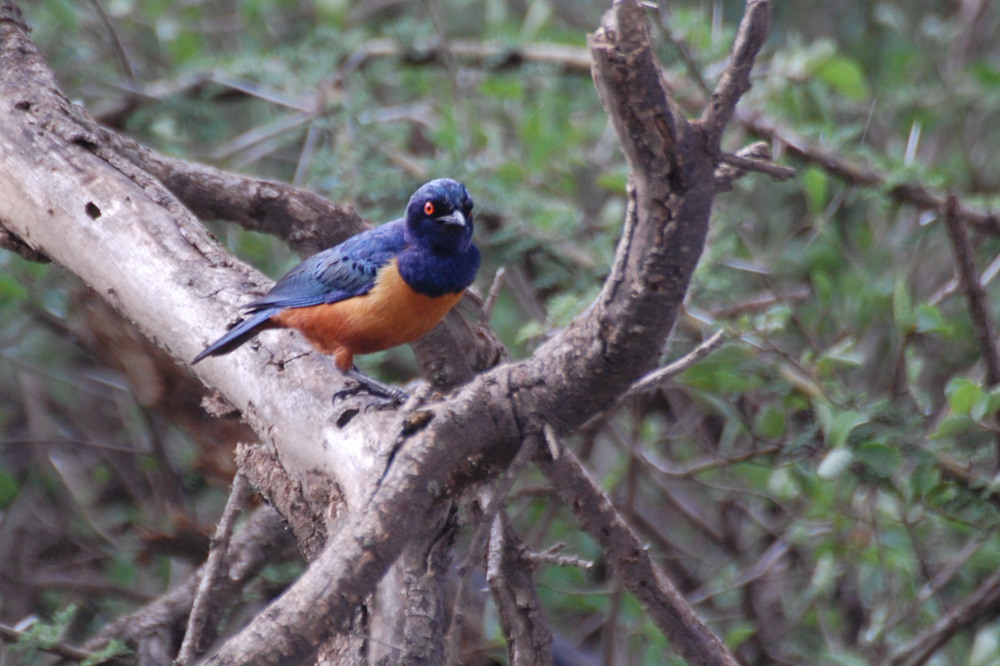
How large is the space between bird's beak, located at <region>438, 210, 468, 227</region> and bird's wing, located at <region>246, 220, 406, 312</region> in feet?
0.67

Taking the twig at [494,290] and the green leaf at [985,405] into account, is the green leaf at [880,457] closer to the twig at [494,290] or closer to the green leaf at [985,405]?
the green leaf at [985,405]

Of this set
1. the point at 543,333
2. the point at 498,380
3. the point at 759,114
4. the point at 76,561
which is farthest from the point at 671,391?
the point at 498,380

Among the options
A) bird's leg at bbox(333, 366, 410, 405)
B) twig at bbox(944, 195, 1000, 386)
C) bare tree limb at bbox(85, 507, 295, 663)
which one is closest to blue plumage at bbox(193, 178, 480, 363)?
bird's leg at bbox(333, 366, 410, 405)

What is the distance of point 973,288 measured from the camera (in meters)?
3.46

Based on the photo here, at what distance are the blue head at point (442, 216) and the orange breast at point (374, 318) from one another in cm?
18

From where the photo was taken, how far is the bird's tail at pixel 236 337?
279cm

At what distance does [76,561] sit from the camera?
15.0 ft

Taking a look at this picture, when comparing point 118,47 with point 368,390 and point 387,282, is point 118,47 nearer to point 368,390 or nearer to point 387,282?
point 387,282

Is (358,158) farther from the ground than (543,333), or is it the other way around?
(358,158)

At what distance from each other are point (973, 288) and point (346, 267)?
2240 mm

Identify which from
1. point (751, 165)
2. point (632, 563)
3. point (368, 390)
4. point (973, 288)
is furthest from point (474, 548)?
point (973, 288)

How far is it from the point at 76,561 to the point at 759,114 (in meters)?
3.90

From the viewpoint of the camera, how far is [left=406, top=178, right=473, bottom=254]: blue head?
342 cm

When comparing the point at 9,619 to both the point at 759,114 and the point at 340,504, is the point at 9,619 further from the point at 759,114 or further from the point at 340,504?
the point at 759,114
